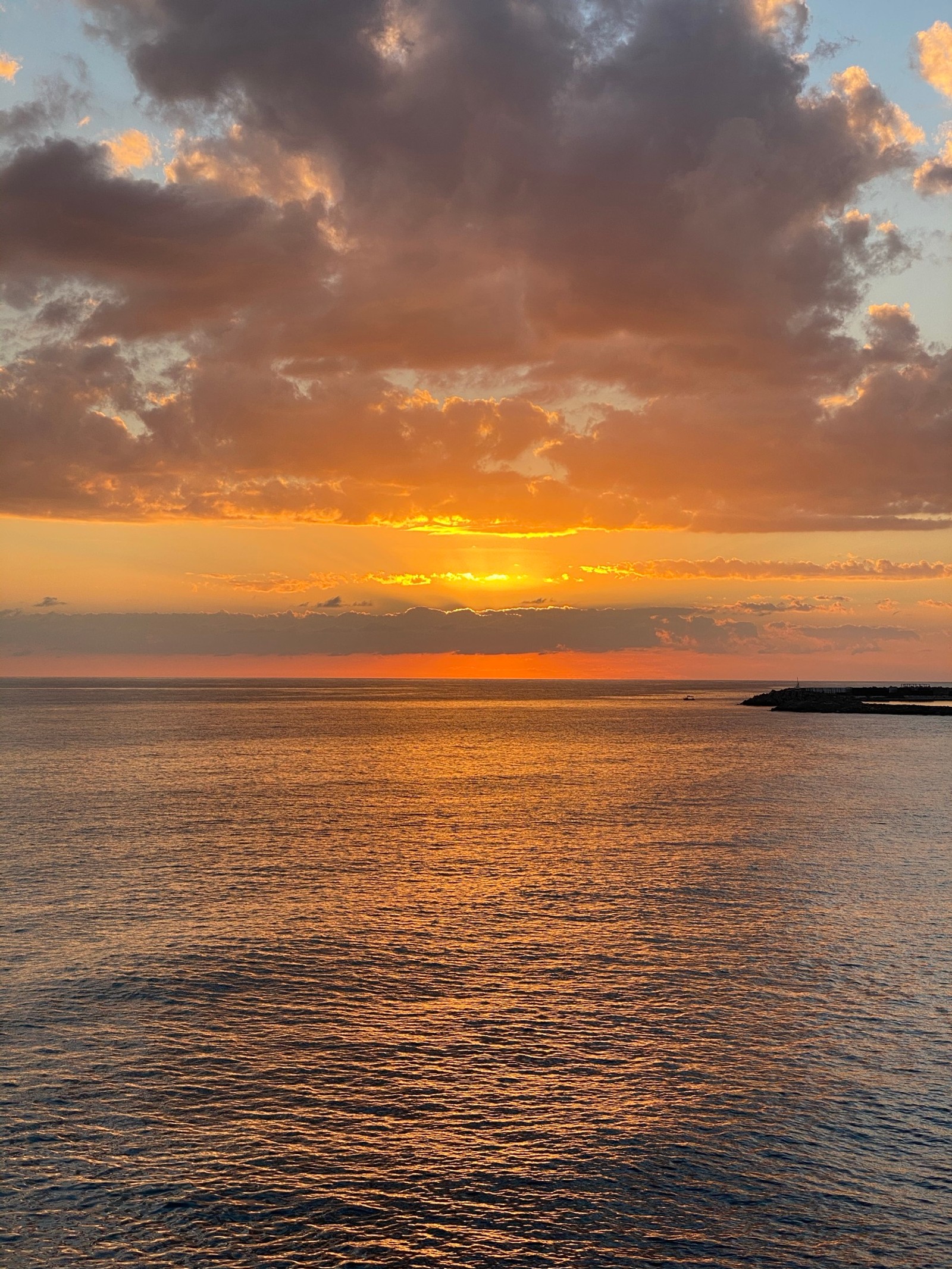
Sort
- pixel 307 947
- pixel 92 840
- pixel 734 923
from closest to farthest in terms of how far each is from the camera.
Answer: pixel 307 947 < pixel 734 923 < pixel 92 840

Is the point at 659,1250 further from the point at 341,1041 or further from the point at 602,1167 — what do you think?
the point at 341,1041

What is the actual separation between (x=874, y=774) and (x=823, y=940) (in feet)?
206

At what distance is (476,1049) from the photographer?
2433cm

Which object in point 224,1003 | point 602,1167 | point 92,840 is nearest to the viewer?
point 602,1167

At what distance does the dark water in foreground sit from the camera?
17.3m

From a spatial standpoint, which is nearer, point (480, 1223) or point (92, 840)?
point (480, 1223)

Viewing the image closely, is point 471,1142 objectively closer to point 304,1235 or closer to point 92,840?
point 304,1235

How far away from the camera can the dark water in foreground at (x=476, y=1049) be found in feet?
56.8

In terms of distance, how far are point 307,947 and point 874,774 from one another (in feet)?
236

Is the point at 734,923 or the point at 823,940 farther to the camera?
the point at 734,923

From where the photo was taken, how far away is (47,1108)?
70.0ft

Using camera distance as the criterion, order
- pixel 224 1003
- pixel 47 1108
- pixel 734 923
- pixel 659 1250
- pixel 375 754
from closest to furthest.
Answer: pixel 659 1250 → pixel 47 1108 → pixel 224 1003 → pixel 734 923 → pixel 375 754

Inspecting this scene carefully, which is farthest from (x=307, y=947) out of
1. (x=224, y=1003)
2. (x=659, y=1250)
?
(x=659, y=1250)

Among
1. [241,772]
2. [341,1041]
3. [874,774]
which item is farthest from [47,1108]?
[874,774]
